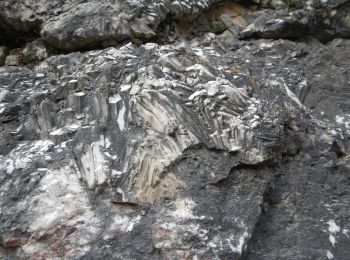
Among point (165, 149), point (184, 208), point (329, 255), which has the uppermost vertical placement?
point (165, 149)

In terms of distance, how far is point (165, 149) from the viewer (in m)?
3.66

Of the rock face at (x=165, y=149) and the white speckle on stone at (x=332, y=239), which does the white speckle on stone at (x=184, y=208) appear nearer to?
the rock face at (x=165, y=149)

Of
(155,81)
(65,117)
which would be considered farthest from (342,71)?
(65,117)

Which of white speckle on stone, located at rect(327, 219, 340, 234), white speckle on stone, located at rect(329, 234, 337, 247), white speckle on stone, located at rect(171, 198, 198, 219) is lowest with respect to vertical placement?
white speckle on stone, located at rect(329, 234, 337, 247)

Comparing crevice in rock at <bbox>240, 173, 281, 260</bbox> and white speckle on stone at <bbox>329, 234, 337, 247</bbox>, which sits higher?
crevice in rock at <bbox>240, 173, 281, 260</bbox>

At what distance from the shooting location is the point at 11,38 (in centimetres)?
581

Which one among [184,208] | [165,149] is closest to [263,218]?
[184,208]

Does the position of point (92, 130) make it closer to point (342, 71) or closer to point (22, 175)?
point (22, 175)

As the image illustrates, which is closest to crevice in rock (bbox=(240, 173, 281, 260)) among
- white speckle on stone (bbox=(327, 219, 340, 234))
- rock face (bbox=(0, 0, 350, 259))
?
rock face (bbox=(0, 0, 350, 259))

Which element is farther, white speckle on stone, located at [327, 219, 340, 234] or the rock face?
white speckle on stone, located at [327, 219, 340, 234]

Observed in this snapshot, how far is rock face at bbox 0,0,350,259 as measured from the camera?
3.38m

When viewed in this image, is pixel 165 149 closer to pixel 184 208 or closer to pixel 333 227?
pixel 184 208

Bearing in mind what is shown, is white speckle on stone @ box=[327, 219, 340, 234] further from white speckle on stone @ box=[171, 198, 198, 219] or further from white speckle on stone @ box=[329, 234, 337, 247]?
white speckle on stone @ box=[171, 198, 198, 219]

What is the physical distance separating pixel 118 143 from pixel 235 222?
135cm
